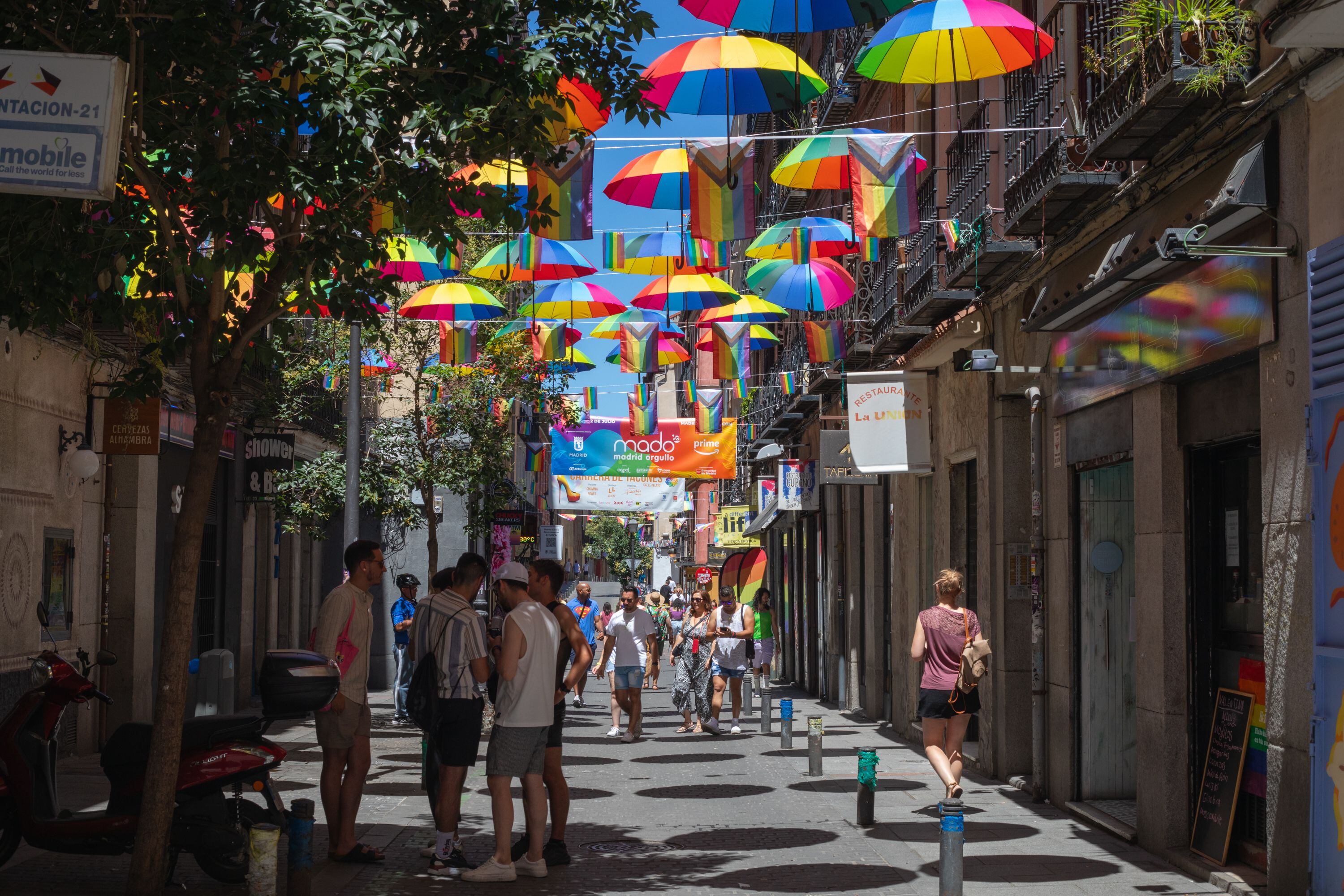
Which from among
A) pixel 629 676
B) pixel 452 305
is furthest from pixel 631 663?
pixel 452 305

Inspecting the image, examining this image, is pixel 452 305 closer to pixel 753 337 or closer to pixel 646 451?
pixel 753 337

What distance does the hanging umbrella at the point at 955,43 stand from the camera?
37.5 feet

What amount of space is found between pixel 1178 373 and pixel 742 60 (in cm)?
467

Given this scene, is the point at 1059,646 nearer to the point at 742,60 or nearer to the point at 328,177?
the point at 742,60

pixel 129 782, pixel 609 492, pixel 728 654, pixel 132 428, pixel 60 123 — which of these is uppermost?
pixel 60 123

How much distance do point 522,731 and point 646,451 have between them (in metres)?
23.4

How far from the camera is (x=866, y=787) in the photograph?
11.3m

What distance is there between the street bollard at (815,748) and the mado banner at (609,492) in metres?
18.8

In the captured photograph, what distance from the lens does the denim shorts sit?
18.8 m

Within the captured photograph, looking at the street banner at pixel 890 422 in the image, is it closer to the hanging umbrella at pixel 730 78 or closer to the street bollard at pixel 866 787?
the hanging umbrella at pixel 730 78

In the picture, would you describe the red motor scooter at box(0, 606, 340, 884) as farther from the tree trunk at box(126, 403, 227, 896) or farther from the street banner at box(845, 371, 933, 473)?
the street banner at box(845, 371, 933, 473)

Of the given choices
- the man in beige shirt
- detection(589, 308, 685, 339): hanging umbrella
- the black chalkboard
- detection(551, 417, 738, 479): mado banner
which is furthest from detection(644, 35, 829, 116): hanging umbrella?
detection(551, 417, 738, 479): mado banner

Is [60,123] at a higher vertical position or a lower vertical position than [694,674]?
higher

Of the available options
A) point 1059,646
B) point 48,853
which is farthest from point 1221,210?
point 48,853
